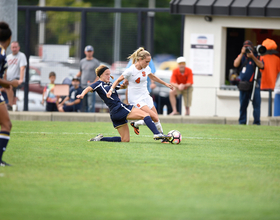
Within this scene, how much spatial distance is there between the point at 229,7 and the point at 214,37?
3.45 ft

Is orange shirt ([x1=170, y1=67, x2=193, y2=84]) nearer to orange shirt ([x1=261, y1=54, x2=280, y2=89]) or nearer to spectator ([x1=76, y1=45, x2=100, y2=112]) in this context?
orange shirt ([x1=261, y1=54, x2=280, y2=89])

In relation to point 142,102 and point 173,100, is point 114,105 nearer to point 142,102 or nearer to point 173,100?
point 142,102

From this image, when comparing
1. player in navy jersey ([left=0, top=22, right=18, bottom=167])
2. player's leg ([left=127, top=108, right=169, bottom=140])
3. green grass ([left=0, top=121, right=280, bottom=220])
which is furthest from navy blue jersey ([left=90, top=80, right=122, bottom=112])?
player in navy jersey ([left=0, top=22, right=18, bottom=167])

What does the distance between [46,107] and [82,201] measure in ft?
36.8

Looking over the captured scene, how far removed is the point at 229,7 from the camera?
16.5 meters

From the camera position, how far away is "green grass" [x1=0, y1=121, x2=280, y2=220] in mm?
4871

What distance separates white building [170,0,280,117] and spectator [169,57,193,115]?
39 centimetres

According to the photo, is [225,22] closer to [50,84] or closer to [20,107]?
[50,84]

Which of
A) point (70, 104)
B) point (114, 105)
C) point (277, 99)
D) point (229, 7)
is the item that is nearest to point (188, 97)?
point (277, 99)

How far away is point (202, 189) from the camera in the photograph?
A: 576 cm

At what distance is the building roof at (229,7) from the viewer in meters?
16.2

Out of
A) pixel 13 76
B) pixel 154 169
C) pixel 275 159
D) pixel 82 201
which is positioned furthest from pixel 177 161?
pixel 13 76

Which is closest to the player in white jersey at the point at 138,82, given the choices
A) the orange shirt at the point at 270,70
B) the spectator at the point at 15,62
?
the spectator at the point at 15,62

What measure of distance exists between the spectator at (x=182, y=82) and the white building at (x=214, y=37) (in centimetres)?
39
